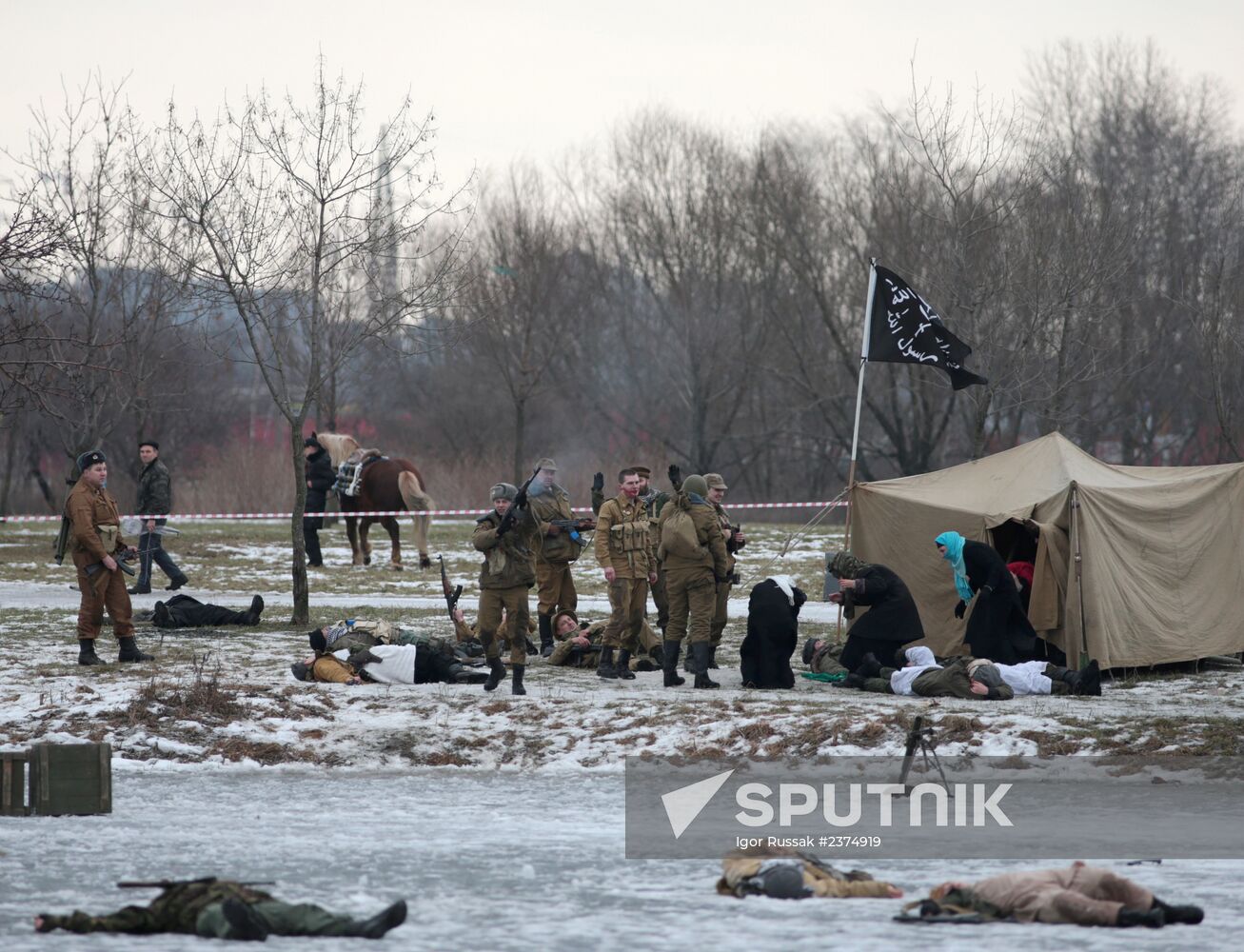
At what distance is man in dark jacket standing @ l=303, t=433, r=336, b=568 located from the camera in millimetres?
22406

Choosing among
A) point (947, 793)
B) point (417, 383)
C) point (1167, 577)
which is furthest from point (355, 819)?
point (417, 383)

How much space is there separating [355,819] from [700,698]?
3588 millimetres

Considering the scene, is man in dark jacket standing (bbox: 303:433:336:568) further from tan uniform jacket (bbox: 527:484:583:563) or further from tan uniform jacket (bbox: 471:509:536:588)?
tan uniform jacket (bbox: 471:509:536:588)

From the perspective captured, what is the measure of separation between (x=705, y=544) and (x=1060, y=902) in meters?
6.34

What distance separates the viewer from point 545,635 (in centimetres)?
1454

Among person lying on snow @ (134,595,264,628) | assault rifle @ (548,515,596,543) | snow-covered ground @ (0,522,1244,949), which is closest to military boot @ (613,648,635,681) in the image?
snow-covered ground @ (0,522,1244,949)

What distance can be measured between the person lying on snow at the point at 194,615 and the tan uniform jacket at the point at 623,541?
4477 mm

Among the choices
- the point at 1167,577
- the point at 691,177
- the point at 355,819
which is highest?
the point at 691,177

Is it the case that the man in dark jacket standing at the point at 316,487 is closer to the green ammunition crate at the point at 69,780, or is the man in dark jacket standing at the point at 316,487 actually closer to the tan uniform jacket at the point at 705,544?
the tan uniform jacket at the point at 705,544

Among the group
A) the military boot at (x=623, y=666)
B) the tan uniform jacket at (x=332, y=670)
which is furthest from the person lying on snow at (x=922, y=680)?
the tan uniform jacket at (x=332, y=670)

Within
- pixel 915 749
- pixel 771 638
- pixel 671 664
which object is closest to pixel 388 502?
pixel 671 664

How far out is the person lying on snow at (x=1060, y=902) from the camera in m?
6.34

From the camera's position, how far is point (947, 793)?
9.29m

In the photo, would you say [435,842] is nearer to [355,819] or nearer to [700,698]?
[355,819]
